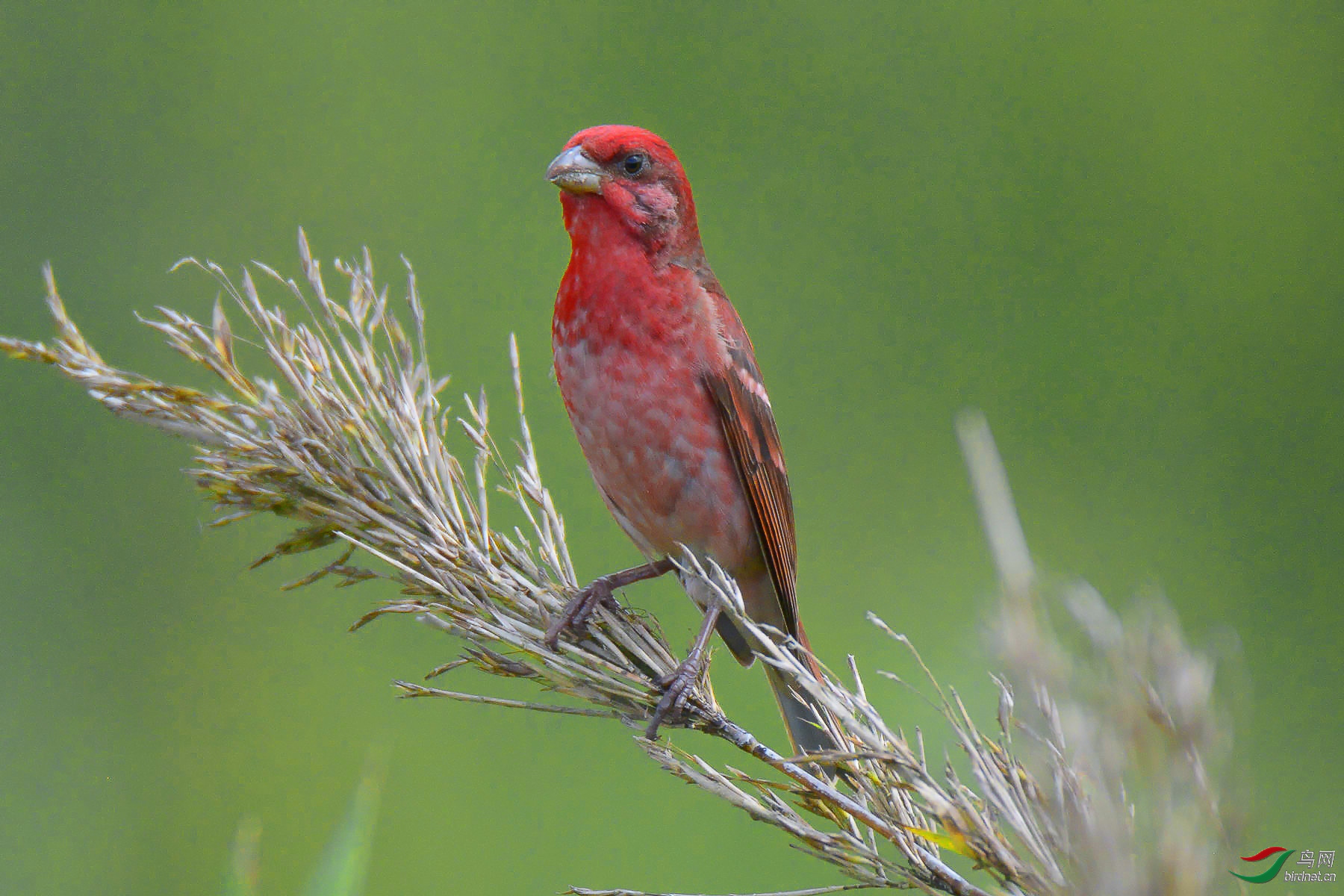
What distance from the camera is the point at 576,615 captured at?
159cm

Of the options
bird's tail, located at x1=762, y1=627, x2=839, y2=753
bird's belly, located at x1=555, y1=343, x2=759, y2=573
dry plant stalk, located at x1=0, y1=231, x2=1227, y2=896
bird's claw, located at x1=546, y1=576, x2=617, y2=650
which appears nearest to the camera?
dry plant stalk, located at x1=0, y1=231, x2=1227, y2=896

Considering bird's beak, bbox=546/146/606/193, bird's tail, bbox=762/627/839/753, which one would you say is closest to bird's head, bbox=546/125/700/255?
bird's beak, bbox=546/146/606/193

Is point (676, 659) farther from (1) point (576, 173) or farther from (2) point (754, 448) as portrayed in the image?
(1) point (576, 173)

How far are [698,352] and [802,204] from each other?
311 cm

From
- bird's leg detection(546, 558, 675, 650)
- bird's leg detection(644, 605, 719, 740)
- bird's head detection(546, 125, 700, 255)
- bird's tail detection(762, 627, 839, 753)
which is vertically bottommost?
bird's tail detection(762, 627, 839, 753)

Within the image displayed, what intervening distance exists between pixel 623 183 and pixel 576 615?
116cm

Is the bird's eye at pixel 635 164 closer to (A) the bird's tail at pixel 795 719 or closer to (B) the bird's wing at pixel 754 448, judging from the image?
(B) the bird's wing at pixel 754 448

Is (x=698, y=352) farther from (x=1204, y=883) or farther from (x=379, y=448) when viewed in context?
(x=1204, y=883)

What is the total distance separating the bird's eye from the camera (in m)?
2.41

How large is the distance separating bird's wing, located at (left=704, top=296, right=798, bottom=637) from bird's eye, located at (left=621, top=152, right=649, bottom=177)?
329 millimetres

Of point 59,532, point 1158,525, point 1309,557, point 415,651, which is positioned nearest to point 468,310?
point 415,651

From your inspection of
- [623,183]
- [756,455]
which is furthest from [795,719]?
[623,183]

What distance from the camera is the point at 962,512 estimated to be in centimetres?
495

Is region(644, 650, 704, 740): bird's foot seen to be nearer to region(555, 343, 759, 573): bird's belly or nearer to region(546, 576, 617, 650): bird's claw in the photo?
region(546, 576, 617, 650): bird's claw
